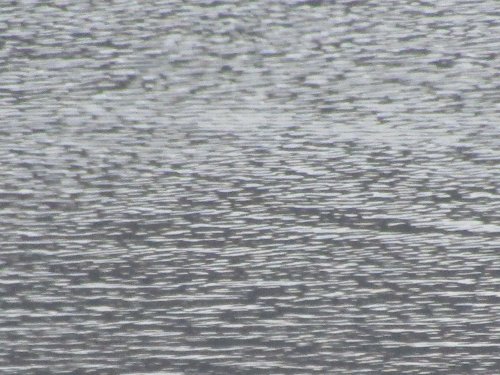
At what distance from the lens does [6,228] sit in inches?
47.1

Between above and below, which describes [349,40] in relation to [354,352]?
above

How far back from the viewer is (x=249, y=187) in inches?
49.2

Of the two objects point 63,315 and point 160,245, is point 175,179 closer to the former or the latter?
point 160,245

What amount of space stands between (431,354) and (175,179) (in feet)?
1.31

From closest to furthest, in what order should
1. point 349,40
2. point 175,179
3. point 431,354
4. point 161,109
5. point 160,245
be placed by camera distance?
1. point 431,354
2. point 160,245
3. point 175,179
4. point 161,109
5. point 349,40

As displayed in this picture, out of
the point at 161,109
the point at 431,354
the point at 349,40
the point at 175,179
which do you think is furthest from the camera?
the point at 349,40

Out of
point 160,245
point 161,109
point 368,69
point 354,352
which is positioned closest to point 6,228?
point 160,245

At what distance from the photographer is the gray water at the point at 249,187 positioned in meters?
1.00

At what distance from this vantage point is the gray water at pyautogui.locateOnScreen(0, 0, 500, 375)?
3.27 feet

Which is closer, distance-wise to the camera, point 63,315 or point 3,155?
point 63,315

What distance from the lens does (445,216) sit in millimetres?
1188

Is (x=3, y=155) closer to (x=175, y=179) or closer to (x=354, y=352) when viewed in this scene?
(x=175, y=179)

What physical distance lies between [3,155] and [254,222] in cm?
33

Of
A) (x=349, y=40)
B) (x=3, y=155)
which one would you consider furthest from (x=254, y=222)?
(x=349, y=40)
